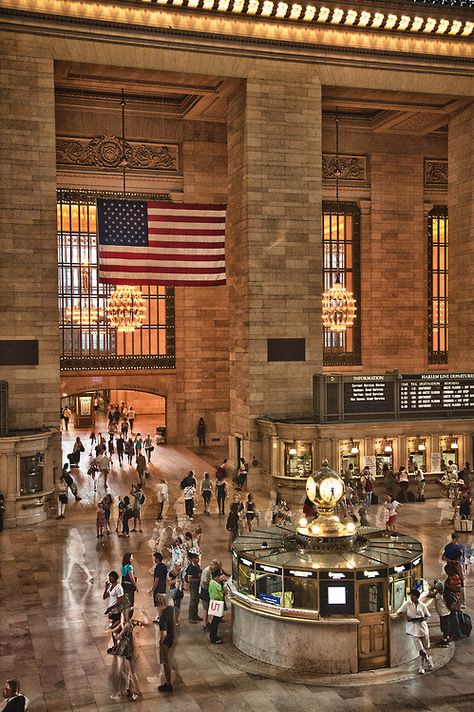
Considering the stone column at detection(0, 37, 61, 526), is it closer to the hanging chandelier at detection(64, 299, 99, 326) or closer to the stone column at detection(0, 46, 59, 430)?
the stone column at detection(0, 46, 59, 430)

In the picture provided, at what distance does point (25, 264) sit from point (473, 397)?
1420 centimetres

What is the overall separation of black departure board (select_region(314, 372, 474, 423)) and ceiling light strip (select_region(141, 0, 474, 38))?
11024mm

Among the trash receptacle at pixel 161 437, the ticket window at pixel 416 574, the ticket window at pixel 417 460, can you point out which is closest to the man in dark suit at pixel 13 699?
the ticket window at pixel 416 574

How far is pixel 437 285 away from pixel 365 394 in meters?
14.4

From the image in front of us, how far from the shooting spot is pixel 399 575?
40.6 ft

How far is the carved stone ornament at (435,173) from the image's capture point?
124 feet

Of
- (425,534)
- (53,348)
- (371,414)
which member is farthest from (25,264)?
(425,534)

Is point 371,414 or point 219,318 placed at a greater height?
point 219,318

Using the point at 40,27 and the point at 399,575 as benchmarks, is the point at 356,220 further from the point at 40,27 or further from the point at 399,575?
the point at 399,575

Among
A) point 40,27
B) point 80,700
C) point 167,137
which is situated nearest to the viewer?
point 80,700

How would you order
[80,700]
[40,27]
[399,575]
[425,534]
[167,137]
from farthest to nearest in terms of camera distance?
[167,137], [40,27], [425,534], [399,575], [80,700]

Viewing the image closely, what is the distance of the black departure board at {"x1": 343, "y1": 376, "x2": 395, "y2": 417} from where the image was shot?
2617 centimetres

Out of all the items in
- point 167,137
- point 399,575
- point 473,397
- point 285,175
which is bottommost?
point 399,575

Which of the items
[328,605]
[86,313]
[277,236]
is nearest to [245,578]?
[328,605]
